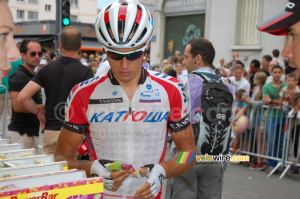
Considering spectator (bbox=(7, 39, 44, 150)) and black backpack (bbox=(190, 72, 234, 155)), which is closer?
black backpack (bbox=(190, 72, 234, 155))

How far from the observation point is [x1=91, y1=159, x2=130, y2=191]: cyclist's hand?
2.36 meters

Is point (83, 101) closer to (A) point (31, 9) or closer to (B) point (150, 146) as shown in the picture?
(B) point (150, 146)

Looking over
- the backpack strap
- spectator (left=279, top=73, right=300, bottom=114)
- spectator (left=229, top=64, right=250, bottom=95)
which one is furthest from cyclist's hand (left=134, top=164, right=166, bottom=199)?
spectator (left=229, top=64, right=250, bottom=95)

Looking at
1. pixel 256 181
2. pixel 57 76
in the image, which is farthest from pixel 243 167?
pixel 57 76

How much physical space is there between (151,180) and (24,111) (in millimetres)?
3039

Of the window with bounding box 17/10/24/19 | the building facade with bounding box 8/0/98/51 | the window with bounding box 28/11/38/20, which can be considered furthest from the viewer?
the window with bounding box 28/11/38/20

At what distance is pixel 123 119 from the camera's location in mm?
2600

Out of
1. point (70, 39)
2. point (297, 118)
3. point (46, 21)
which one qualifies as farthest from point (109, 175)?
point (46, 21)

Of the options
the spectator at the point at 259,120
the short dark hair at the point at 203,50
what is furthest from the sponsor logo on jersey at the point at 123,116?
the spectator at the point at 259,120

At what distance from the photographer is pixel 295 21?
1.80 meters

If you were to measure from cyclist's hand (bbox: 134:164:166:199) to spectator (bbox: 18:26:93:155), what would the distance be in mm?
2466

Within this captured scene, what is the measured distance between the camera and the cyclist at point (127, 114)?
8.20 ft

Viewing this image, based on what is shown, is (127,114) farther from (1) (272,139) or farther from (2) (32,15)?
(2) (32,15)
